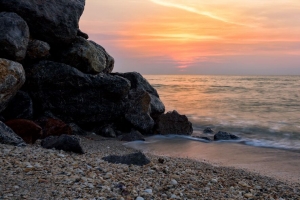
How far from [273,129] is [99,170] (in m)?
12.0

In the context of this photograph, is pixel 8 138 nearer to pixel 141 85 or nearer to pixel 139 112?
pixel 139 112

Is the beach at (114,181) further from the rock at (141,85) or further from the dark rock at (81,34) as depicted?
the rock at (141,85)

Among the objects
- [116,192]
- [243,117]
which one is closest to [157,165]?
[116,192]

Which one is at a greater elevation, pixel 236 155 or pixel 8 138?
pixel 8 138

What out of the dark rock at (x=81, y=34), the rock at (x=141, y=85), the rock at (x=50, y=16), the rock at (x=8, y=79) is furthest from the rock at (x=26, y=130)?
the rock at (x=141, y=85)

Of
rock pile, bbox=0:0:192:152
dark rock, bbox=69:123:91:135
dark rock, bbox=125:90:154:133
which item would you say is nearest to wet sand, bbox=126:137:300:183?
dark rock, bbox=125:90:154:133

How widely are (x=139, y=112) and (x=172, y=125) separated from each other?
135 cm

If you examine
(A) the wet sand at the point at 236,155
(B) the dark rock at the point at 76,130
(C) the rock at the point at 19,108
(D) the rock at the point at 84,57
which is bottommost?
(A) the wet sand at the point at 236,155

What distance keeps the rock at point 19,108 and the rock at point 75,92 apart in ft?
2.30

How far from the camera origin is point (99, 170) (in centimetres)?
523

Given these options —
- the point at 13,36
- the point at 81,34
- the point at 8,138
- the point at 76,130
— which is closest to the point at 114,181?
the point at 8,138

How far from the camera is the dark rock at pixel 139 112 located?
11852mm

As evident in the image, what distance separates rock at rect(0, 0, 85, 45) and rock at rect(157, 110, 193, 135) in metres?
4.39

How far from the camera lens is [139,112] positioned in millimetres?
12078
